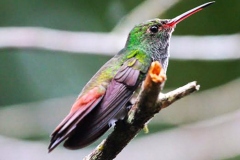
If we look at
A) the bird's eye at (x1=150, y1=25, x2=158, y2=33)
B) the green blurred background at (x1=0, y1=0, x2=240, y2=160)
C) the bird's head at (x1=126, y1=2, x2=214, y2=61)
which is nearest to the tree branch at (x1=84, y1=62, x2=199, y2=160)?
the bird's head at (x1=126, y1=2, x2=214, y2=61)

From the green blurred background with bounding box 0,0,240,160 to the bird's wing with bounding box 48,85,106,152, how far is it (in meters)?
3.52

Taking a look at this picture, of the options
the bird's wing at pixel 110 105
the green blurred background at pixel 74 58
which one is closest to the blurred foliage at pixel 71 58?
the green blurred background at pixel 74 58

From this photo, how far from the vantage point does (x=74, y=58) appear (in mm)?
7098

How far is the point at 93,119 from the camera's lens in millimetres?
2643

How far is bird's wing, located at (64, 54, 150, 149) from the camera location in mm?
2604

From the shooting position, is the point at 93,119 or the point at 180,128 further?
the point at 180,128

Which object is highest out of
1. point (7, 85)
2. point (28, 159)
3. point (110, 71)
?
point (7, 85)

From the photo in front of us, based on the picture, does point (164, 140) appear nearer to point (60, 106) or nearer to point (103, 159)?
point (60, 106)

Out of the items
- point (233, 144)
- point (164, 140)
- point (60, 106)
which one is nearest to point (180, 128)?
point (164, 140)

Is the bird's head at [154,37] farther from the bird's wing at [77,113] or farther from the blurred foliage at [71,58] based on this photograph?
the blurred foliage at [71,58]

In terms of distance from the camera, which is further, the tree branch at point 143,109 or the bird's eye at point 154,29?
the bird's eye at point 154,29

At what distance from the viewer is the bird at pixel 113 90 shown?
2.60 m

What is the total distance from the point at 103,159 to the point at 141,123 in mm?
251

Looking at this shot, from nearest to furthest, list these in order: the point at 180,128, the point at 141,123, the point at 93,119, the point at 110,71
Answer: the point at 141,123
the point at 93,119
the point at 110,71
the point at 180,128
